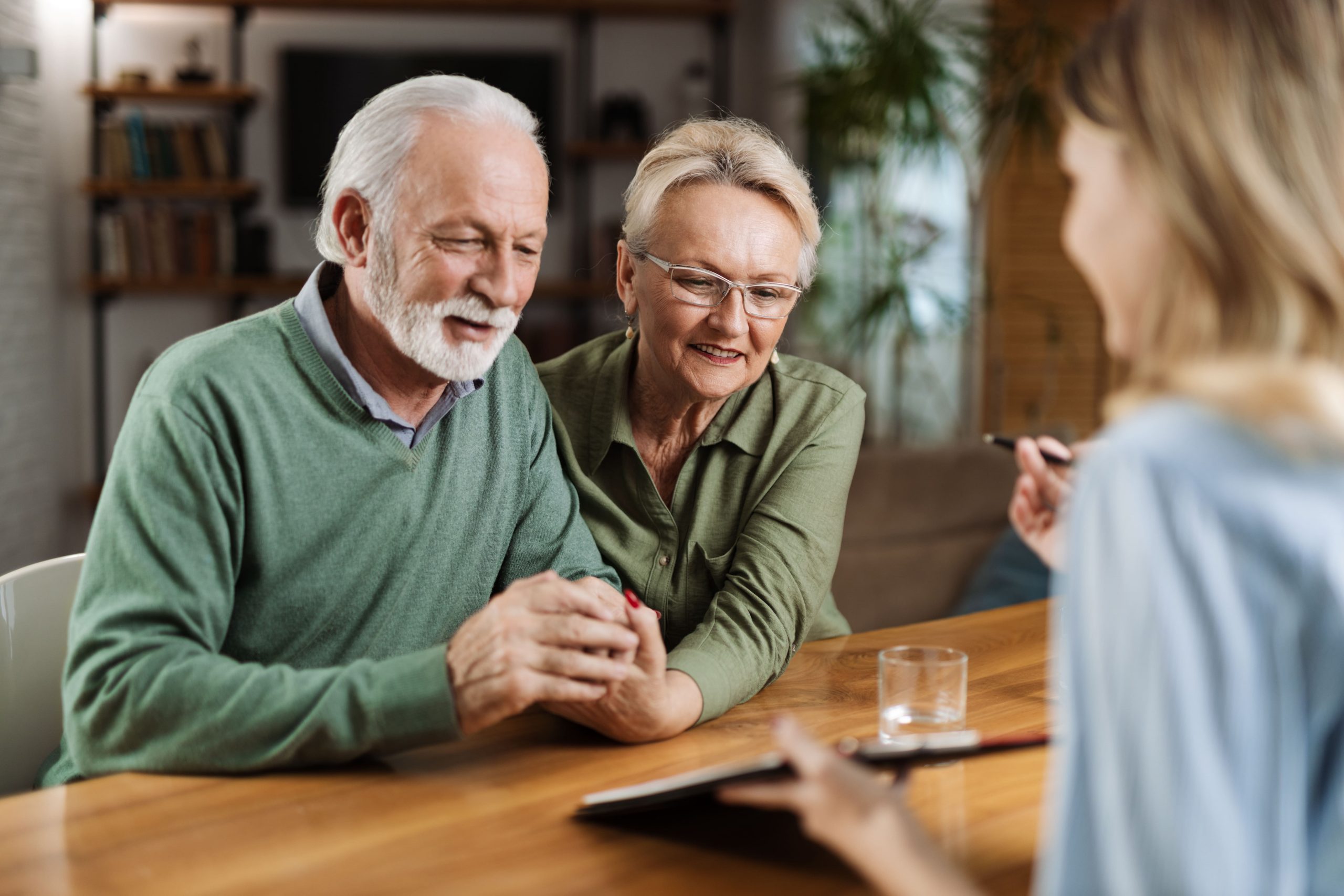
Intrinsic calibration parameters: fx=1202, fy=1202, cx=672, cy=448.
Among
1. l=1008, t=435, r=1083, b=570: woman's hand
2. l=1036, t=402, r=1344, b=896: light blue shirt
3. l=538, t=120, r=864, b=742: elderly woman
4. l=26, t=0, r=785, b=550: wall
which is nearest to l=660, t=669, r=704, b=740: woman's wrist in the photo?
l=538, t=120, r=864, b=742: elderly woman

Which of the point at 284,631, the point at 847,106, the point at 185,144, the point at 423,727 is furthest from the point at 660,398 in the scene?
the point at 185,144

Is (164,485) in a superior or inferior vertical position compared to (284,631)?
superior

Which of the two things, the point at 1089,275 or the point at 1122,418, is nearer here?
the point at 1122,418

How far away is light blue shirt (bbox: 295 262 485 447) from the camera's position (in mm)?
1340

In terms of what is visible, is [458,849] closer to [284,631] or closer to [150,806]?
[150,806]

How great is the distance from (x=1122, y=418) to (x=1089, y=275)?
0.67ft

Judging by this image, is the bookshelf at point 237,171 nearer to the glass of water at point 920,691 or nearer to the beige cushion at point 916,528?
the beige cushion at point 916,528

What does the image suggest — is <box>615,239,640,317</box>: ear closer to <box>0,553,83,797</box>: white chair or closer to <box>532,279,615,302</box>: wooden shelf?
<box>0,553,83,797</box>: white chair

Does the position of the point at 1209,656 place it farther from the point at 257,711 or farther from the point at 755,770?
the point at 257,711

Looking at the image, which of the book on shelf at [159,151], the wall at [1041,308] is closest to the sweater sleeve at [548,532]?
the wall at [1041,308]

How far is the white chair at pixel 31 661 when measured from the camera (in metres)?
1.37

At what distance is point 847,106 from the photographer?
4.09m

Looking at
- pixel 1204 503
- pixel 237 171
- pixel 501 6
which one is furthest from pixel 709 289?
pixel 237 171

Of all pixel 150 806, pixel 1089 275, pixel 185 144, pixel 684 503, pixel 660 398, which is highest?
pixel 185 144
